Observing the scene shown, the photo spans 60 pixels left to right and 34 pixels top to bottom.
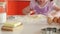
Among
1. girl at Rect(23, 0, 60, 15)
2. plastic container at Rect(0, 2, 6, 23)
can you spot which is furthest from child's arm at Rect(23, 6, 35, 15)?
plastic container at Rect(0, 2, 6, 23)

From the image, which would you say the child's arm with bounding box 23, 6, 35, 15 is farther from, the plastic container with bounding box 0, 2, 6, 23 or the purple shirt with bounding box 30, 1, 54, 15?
the plastic container with bounding box 0, 2, 6, 23

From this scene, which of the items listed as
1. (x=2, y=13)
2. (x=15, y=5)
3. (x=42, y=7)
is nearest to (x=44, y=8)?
(x=42, y=7)

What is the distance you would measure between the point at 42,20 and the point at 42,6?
0.22m

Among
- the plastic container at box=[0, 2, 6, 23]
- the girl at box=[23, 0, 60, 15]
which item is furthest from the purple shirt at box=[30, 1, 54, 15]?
the plastic container at box=[0, 2, 6, 23]

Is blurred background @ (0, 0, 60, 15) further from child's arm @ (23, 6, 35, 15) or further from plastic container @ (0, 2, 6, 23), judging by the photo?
plastic container @ (0, 2, 6, 23)

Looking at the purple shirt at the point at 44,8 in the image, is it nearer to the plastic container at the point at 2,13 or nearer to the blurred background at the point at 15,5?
the blurred background at the point at 15,5

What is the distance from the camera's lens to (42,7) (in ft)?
3.81

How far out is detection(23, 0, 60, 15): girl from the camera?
3.77 ft

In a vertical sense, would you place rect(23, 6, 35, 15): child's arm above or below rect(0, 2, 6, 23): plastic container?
above

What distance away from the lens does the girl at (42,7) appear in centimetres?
115

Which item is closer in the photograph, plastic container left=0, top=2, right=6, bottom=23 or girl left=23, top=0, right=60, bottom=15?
plastic container left=0, top=2, right=6, bottom=23

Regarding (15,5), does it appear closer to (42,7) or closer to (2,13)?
(42,7)

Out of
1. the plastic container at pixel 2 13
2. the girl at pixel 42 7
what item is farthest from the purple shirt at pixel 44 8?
the plastic container at pixel 2 13

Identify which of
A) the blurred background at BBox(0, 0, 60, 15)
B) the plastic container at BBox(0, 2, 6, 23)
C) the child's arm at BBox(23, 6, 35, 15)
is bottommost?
the plastic container at BBox(0, 2, 6, 23)
